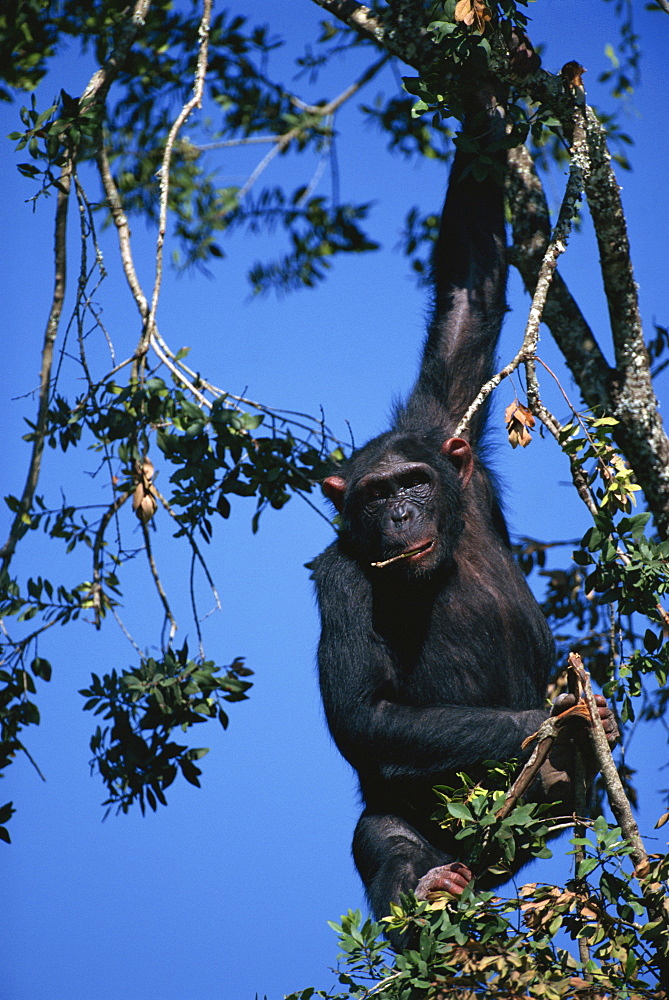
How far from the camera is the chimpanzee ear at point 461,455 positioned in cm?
558

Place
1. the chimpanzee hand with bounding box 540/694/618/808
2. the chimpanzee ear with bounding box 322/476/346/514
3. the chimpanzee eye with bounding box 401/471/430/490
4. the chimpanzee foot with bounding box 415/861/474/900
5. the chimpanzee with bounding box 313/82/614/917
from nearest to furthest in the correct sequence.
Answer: the chimpanzee hand with bounding box 540/694/618/808 → the chimpanzee foot with bounding box 415/861/474/900 → the chimpanzee with bounding box 313/82/614/917 → the chimpanzee eye with bounding box 401/471/430/490 → the chimpanzee ear with bounding box 322/476/346/514

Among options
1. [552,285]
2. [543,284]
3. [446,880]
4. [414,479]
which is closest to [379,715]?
[446,880]

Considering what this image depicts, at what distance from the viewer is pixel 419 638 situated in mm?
5457

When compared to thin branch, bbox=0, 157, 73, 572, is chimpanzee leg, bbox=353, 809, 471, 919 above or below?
below

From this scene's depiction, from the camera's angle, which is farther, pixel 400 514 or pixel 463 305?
pixel 463 305

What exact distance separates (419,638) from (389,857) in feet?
3.93

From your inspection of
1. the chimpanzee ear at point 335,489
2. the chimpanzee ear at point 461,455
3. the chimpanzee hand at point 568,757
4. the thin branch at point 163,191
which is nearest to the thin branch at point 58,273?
the thin branch at point 163,191

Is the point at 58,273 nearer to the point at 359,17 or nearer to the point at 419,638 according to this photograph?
the point at 359,17

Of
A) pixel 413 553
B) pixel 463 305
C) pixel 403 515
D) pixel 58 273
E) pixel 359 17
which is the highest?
pixel 359 17

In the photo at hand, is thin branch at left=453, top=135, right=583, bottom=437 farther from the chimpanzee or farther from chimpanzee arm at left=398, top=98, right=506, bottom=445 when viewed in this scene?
chimpanzee arm at left=398, top=98, right=506, bottom=445

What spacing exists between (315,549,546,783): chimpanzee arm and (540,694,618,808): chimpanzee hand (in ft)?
0.93

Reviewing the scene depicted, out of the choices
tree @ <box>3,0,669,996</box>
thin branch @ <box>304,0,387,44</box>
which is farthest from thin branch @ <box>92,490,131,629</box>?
thin branch @ <box>304,0,387,44</box>

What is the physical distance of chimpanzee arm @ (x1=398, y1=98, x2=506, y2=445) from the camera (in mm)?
6180

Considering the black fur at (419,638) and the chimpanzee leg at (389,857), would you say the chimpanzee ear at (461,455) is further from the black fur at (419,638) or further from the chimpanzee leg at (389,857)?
the chimpanzee leg at (389,857)
